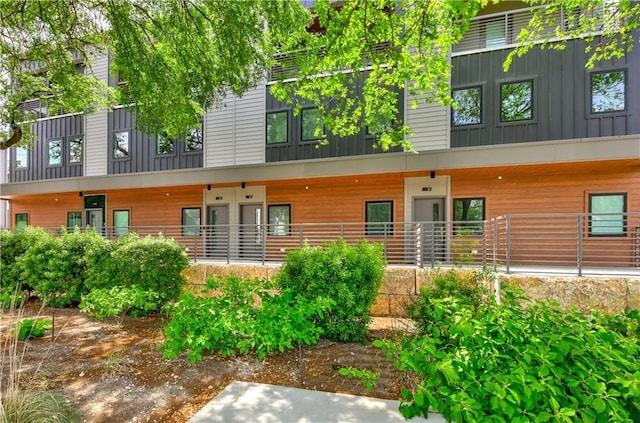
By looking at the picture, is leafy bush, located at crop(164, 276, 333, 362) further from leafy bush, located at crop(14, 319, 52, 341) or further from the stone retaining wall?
the stone retaining wall

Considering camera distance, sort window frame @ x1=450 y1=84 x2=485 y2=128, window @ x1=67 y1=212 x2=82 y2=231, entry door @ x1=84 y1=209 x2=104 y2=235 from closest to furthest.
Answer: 1. window frame @ x1=450 y1=84 x2=485 y2=128
2. entry door @ x1=84 y1=209 x2=104 y2=235
3. window @ x1=67 y1=212 x2=82 y2=231

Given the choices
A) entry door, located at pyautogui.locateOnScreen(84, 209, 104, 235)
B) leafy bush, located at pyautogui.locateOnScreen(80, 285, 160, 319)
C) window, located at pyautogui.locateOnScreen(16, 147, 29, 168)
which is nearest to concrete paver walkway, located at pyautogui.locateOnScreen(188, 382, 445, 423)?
leafy bush, located at pyautogui.locateOnScreen(80, 285, 160, 319)

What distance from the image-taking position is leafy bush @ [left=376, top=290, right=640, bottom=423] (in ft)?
5.44

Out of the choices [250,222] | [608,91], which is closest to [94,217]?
[250,222]

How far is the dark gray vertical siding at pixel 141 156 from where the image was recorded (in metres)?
13.1

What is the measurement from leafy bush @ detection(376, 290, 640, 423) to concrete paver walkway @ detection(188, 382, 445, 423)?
98 centimetres

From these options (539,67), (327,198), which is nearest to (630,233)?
(539,67)

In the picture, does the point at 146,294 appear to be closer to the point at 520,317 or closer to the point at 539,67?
the point at 520,317

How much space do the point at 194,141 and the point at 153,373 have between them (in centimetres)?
1060

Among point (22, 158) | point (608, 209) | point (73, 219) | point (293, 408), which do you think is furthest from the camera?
point (22, 158)

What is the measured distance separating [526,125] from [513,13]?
11.8 feet

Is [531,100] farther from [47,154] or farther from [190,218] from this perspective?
[47,154]

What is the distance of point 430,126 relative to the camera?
10266 mm

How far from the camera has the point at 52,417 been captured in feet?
9.32
